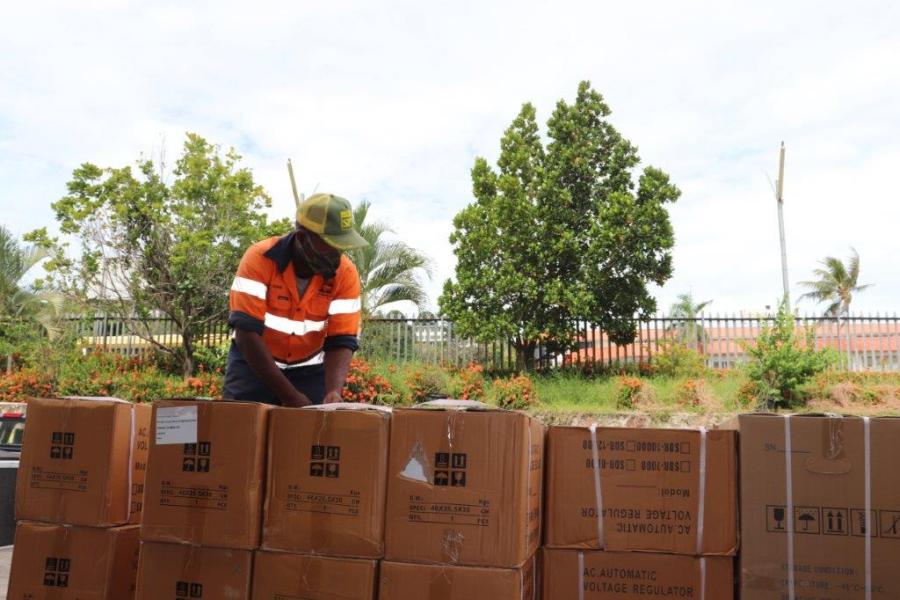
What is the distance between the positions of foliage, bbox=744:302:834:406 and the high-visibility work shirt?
331 inches

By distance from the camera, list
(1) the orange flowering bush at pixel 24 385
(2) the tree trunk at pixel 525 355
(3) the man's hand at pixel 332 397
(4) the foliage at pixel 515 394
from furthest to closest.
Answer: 1. (1) the orange flowering bush at pixel 24 385
2. (2) the tree trunk at pixel 525 355
3. (4) the foliage at pixel 515 394
4. (3) the man's hand at pixel 332 397

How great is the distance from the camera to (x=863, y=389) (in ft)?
35.0

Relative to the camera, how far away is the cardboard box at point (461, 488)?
243cm

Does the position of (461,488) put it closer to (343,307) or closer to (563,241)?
(343,307)

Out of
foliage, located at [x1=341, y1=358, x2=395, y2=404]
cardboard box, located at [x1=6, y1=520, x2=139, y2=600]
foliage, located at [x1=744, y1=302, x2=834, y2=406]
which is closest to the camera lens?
cardboard box, located at [x1=6, y1=520, x2=139, y2=600]

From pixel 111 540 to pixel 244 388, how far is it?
779 millimetres

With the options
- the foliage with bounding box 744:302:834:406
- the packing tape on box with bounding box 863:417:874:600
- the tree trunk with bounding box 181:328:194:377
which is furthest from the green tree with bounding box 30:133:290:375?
the packing tape on box with bounding box 863:417:874:600

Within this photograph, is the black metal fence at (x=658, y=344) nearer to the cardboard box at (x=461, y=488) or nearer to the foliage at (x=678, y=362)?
the foliage at (x=678, y=362)

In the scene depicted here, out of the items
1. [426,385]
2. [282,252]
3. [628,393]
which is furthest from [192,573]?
[426,385]

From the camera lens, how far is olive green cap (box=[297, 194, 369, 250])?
3.14 m

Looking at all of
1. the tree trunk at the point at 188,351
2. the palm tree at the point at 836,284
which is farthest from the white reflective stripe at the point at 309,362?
the palm tree at the point at 836,284

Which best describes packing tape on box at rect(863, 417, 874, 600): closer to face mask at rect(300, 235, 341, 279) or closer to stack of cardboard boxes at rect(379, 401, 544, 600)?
stack of cardboard boxes at rect(379, 401, 544, 600)

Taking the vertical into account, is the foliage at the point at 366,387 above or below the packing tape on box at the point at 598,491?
above

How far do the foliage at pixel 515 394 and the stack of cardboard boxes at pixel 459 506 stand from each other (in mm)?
8378
